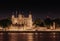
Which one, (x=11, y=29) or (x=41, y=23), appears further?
(x=41, y=23)

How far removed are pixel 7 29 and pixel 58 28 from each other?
21.4 meters

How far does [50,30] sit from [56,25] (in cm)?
821

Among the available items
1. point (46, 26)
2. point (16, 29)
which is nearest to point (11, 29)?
point (16, 29)

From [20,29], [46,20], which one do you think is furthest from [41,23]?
[20,29]

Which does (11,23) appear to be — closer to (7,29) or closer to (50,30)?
(7,29)

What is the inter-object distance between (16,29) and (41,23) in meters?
14.7

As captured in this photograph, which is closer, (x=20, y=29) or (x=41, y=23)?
(x=20, y=29)

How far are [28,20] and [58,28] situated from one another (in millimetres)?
12620

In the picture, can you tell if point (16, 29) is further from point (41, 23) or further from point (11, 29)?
point (41, 23)

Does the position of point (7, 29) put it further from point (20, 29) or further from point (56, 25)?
point (56, 25)

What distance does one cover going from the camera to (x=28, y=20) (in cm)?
16125

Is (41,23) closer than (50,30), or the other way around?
(50,30)

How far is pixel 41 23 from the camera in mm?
164500

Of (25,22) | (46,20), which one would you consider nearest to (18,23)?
(25,22)
